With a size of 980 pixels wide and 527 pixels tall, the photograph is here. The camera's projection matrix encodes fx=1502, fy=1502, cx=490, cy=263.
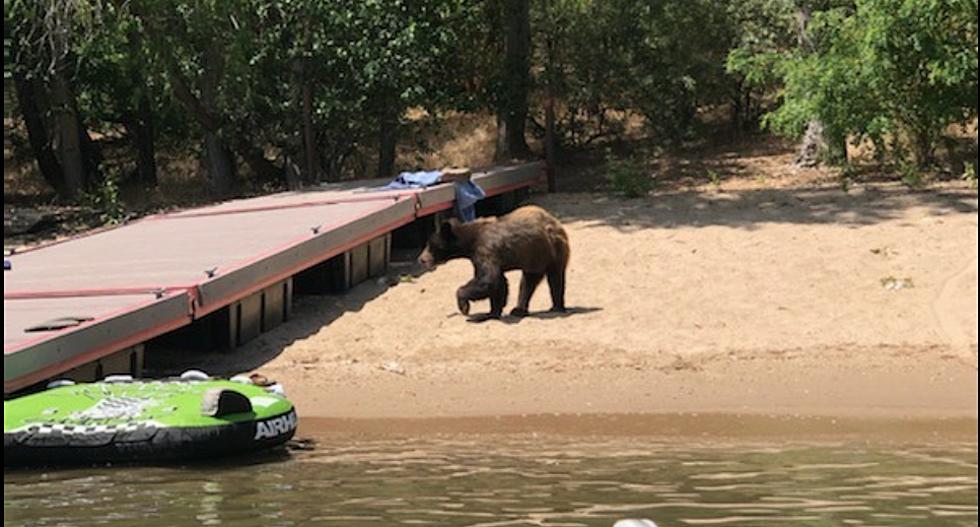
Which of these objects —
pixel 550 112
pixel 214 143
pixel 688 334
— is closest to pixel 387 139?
pixel 550 112

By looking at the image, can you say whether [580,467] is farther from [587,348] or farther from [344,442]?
[587,348]

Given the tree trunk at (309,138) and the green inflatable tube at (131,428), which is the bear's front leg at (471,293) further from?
the tree trunk at (309,138)

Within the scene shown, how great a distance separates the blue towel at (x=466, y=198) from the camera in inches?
676

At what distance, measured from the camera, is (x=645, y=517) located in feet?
24.9

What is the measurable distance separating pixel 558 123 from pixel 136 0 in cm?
746

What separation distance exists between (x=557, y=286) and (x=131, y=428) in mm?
5131

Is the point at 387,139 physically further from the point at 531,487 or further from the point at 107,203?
the point at 531,487

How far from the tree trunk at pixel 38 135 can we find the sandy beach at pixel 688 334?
35.1 ft

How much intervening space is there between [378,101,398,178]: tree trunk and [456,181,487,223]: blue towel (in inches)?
148

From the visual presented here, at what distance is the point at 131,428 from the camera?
934 centimetres

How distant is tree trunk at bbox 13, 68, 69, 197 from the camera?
24673 mm

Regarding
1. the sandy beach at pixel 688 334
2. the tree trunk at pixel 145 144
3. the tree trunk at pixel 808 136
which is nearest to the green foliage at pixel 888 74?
the tree trunk at pixel 808 136

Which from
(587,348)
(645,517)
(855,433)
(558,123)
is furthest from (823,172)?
(645,517)

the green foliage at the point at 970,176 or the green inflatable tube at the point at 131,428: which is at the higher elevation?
the green foliage at the point at 970,176
